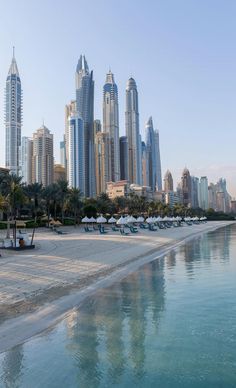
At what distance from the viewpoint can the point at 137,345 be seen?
30.8 ft

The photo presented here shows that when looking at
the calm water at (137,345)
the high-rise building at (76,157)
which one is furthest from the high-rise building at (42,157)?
the calm water at (137,345)

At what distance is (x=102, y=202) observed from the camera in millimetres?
89312

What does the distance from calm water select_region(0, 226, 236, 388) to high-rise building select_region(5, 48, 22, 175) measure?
489ft

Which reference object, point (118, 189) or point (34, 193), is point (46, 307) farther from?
point (118, 189)

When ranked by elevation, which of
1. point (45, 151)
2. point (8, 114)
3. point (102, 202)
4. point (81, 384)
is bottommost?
point (81, 384)

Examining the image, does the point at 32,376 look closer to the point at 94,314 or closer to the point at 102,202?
the point at 94,314

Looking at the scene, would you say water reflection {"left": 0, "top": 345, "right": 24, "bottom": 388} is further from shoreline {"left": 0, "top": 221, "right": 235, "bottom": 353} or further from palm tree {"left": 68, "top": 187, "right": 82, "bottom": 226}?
palm tree {"left": 68, "top": 187, "right": 82, "bottom": 226}

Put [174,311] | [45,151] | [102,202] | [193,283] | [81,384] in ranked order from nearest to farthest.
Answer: [81,384], [174,311], [193,283], [102,202], [45,151]

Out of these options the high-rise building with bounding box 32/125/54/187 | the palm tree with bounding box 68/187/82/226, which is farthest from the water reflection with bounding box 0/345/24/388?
the high-rise building with bounding box 32/125/54/187

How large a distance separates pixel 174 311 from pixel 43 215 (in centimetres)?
6921

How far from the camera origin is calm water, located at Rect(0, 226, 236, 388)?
762 cm

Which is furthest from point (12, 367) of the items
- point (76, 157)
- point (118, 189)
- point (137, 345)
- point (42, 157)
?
point (76, 157)

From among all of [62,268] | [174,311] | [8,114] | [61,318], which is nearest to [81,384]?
[61,318]

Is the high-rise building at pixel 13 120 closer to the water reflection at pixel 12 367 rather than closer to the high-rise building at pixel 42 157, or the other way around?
the high-rise building at pixel 42 157
